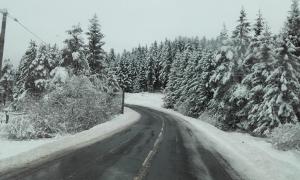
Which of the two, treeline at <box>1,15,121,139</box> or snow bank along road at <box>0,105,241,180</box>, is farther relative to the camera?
treeline at <box>1,15,121,139</box>

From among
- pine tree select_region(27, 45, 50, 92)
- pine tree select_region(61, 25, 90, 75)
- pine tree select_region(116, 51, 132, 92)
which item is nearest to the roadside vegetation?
pine tree select_region(61, 25, 90, 75)

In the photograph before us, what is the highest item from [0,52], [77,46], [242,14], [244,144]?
[242,14]

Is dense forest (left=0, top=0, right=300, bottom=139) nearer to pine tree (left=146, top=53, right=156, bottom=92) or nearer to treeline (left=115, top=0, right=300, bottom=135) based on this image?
treeline (left=115, top=0, right=300, bottom=135)

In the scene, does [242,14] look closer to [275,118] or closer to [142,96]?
[275,118]

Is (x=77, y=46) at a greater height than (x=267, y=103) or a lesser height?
greater

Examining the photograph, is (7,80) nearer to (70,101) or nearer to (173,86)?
(173,86)

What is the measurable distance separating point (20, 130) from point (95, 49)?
23.6 meters

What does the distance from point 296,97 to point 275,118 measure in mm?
1696

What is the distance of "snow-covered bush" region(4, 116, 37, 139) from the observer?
1560 cm

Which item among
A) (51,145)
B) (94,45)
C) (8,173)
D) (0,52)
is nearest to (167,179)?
(8,173)

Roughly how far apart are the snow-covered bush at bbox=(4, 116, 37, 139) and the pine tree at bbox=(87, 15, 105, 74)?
2178cm

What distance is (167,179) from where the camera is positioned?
29.6 ft

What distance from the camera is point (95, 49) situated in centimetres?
3841

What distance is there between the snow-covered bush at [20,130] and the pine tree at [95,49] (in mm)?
21776
